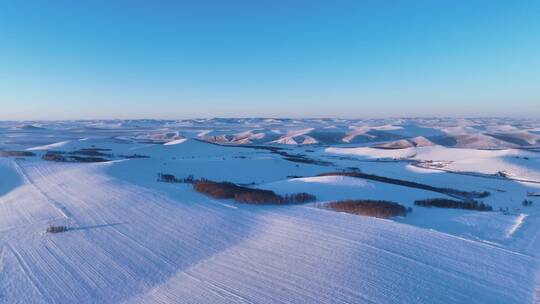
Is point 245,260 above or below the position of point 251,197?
above

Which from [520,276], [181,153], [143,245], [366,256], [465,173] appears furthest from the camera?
[181,153]

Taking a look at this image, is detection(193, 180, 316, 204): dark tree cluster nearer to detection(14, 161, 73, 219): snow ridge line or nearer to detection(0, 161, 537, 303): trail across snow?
detection(0, 161, 537, 303): trail across snow

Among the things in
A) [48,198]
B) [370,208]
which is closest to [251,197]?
[370,208]

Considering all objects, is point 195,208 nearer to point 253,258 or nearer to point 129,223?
point 129,223

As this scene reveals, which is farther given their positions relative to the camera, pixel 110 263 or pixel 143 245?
pixel 143 245

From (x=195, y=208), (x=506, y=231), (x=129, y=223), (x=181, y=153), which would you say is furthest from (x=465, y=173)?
(x=181, y=153)

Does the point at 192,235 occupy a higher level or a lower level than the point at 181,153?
higher

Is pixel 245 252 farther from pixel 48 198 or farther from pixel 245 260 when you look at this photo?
pixel 48 198

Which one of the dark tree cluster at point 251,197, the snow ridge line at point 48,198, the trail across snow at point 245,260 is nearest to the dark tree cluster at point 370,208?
the trail across snow at point 245,260
